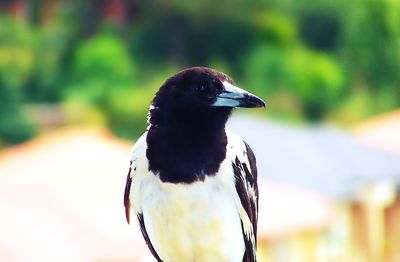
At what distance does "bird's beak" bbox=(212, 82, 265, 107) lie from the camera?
31.3 inches

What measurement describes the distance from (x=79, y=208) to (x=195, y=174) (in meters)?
1.93

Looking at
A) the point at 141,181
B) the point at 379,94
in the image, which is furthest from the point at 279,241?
the point at 141,181

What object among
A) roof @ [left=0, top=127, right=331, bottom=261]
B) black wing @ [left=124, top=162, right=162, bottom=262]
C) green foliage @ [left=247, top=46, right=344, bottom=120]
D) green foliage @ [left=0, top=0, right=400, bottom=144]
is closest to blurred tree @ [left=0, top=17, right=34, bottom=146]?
green foliage @ [left=0, top=0, right=400, bottom=144]

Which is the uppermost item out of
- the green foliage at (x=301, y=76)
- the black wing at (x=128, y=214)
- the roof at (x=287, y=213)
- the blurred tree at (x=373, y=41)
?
the black wing at (x=128, y=214)

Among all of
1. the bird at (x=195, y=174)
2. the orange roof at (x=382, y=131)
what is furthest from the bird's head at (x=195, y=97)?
the orange roof at (x=382, y=131)

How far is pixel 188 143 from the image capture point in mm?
842

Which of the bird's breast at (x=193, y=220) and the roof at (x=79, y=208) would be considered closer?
the bird's breast at (x=193, y=220)

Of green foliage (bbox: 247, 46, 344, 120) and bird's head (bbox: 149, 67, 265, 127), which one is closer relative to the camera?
bird's head (bbox: 149, 67, 265, 127)

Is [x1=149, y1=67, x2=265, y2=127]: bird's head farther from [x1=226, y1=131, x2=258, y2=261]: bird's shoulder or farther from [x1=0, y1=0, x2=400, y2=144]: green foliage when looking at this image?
[x1=0, y1=0, x2=400, y2=144]: green foliage

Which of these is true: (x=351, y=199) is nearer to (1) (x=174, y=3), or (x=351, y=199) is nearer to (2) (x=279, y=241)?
(2) (x=279, y=241)

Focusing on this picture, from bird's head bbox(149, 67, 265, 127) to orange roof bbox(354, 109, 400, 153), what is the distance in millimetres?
3274

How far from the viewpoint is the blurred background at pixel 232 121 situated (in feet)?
9.07

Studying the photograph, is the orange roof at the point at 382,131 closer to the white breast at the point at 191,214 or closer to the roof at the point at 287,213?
the roof at the point at 287,213

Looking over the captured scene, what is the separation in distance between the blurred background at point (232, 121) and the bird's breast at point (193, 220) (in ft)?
4.51
